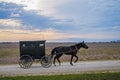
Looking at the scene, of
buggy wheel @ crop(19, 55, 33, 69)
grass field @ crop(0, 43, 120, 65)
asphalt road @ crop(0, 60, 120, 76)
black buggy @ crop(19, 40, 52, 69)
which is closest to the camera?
asphalt road @ crop(0, 60, 120, 76)

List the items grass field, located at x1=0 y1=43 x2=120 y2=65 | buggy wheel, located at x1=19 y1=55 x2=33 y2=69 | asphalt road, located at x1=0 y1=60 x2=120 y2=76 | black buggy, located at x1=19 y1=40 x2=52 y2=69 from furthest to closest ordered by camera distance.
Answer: grass field, located at x1=0 y1=43 x2=120 y2=65 < black buggy, located at x1=19 y1=40 x2=52 y2=69 < buggy wheel, located at x1=19 y1=55 x2=33 y2=69 < asphalt road, located at x1=0 y1=60 x2=120 y2=76

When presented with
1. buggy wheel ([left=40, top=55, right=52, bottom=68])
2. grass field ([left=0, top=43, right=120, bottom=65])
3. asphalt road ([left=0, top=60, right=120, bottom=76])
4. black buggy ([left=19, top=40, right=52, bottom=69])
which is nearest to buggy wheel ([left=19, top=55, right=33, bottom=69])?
black buggy ([left=19, top=40, right=52, bottom=69])

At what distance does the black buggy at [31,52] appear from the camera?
86.8 ft

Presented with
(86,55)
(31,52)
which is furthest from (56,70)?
(86,55)

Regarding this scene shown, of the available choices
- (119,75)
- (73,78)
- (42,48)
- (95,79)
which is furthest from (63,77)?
(42,48)

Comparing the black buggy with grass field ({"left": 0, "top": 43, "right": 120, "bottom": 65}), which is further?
grass field ({"left": 0, "top": 43, "right": 120, "bottom": 65})

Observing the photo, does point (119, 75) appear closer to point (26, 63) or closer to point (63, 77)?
point (63, 77)

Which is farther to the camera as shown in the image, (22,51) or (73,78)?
Answer: (22,51)

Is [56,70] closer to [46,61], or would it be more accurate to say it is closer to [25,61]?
[46,61]

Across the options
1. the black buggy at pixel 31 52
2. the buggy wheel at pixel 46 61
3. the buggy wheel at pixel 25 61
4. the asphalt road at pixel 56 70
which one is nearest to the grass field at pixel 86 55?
the buggy wheel at pixel 25 61

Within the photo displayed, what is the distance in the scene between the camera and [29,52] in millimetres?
26547

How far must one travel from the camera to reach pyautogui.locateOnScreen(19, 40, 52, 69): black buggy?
26469 mm

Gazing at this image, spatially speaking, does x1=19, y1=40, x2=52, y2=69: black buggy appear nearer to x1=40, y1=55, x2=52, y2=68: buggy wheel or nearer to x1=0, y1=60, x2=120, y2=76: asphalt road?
x1=40, y1=55, x2=52, y2=68: buggy wheel

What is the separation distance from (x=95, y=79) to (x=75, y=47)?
9586mm
